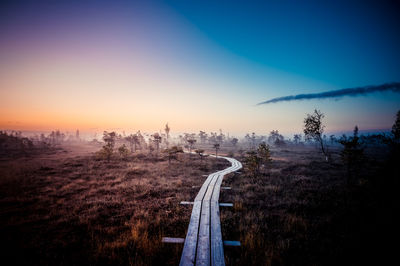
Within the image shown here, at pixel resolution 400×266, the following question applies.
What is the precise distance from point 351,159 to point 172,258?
1825 centimetres

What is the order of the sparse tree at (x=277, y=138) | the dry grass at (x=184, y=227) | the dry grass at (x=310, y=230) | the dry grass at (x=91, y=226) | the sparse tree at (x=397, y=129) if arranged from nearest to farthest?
the dry grass at (x=310, y=230) < the dry grass at (x=184, y=227) < the dry grass at (x=91, y=226) < the sparse tree at (x=397, y=129) < the sparse tree at (x=277, y=138)

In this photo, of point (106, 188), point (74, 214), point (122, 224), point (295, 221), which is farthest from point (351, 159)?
point (106, 188)

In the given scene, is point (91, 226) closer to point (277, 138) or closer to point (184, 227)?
point (184, 227)

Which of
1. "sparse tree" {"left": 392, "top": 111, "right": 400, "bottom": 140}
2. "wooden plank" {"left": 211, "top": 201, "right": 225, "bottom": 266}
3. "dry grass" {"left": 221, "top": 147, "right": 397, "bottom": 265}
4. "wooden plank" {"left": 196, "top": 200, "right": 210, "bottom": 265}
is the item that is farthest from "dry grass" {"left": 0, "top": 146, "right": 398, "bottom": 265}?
"sparse tree" {"left": 392, "top": 111, "right": 400, "bottom": 140}

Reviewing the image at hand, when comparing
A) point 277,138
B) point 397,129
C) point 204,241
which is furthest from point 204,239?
point 277,138

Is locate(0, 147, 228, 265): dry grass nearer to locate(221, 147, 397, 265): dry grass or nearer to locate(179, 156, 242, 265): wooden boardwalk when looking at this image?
locate(179, 156, 242, 265): wooden boardwalk

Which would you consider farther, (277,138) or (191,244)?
(277,138)

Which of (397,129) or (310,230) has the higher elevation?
(397,129)

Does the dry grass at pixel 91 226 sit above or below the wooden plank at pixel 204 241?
below

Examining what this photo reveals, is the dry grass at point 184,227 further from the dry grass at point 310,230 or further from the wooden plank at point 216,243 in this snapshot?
the wooden plank at point 216,243

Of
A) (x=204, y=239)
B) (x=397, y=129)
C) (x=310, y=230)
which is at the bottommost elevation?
(x=310, y=230)

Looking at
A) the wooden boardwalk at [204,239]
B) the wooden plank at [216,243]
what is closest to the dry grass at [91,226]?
the wooden boardwalk at [204,239]

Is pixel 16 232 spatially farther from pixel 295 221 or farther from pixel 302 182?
pixel 302 182

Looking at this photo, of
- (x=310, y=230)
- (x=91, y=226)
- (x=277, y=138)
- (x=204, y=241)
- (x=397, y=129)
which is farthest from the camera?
(x=277, y=138)
